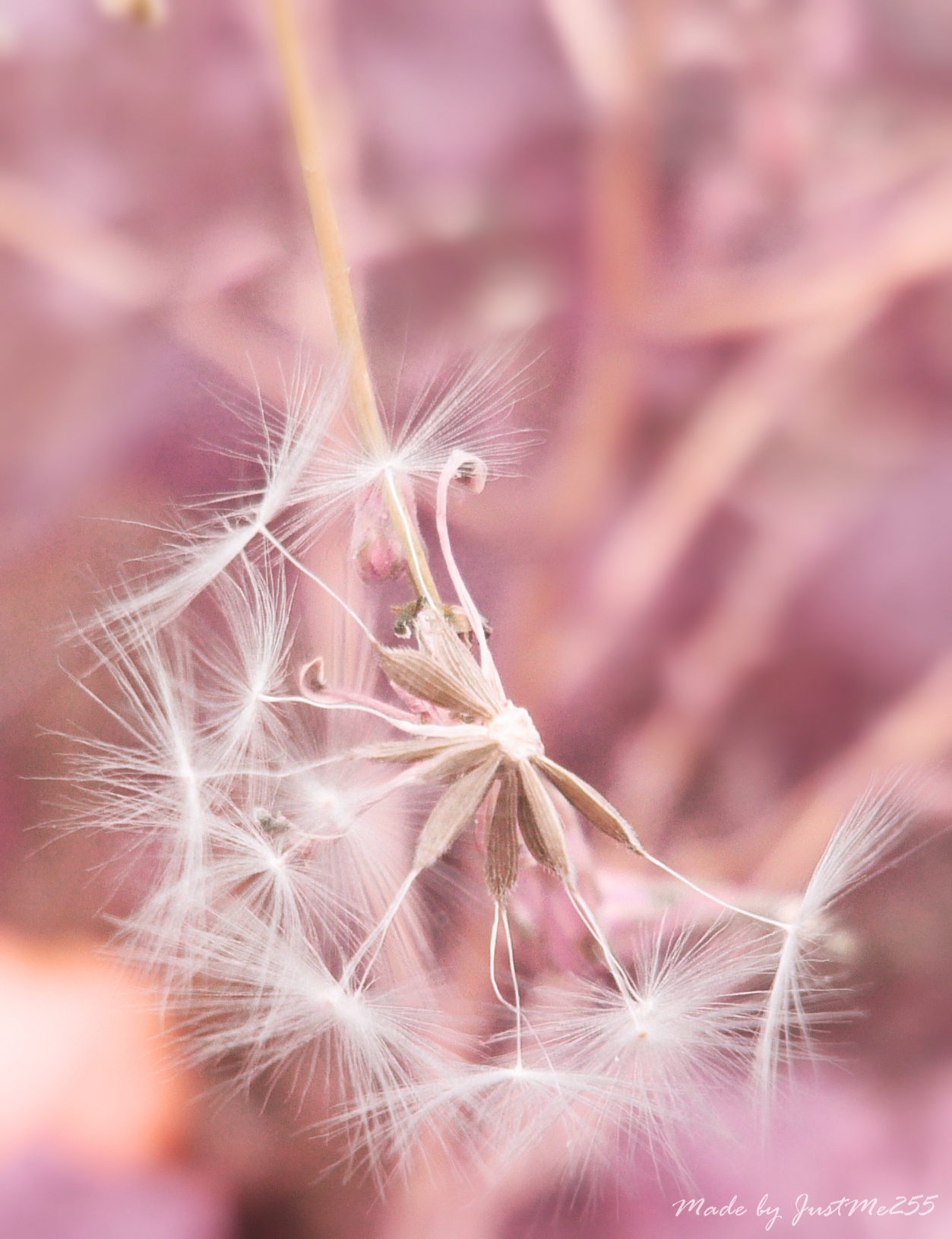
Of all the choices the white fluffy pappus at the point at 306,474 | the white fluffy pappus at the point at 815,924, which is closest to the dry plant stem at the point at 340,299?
the white fluffy pappus at the point at 306,474

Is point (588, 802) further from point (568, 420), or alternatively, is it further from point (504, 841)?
point (568, 420)

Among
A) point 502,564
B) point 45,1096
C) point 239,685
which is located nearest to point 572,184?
point 502,564

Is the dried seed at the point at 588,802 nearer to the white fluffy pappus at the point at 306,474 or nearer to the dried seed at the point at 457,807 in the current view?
the dried seed at the point at 457,807

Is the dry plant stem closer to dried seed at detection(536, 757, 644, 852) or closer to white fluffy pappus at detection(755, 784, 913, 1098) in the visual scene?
dried seed at detection(536, 757, 644, 852)

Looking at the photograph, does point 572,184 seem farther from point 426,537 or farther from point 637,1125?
point 637,1125

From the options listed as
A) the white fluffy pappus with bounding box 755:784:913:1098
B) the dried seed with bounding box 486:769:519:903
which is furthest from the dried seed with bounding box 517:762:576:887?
the white fluffy pappus with bounding box 755:784:913:1098

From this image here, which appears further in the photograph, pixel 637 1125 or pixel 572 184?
pixel 572 184
